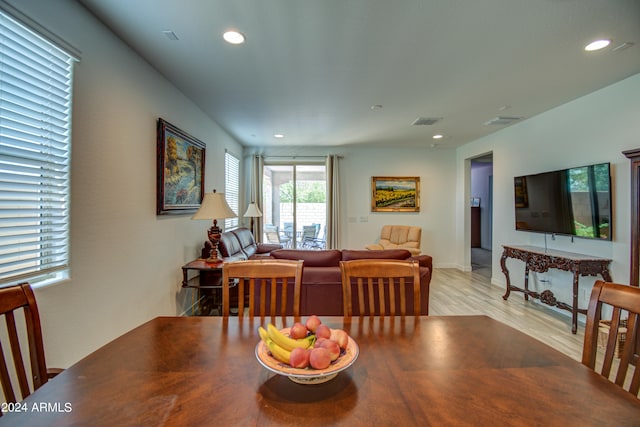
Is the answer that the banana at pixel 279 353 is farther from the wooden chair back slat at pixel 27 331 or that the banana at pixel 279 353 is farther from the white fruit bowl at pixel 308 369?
the wooden chair back slat at pixel 27 331

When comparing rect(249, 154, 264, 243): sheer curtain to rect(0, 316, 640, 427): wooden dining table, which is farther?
rect(249, 154, 264, 243): sheer curtain

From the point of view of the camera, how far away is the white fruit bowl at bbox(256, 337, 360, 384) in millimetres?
807

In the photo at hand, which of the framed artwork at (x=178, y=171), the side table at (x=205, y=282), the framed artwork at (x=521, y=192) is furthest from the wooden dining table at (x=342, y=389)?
the framed artwork at (x=521, y=192)

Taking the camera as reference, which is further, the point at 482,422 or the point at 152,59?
the point at 152,59

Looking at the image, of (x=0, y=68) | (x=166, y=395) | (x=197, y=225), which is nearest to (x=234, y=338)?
(x=166, y=395)

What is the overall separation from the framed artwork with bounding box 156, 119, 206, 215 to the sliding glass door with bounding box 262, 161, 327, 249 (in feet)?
8.82

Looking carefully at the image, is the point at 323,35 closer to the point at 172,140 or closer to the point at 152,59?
the point at 152,59

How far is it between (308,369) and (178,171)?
2967mm

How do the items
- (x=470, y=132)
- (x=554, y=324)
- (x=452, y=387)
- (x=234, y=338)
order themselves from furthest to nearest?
(x=470, y=132) → (x=554, y=324) → (x=234, y=338) → (x=452, y=387)

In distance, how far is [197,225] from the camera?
3820 millimetres

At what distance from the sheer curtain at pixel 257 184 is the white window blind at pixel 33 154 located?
4.28 metres

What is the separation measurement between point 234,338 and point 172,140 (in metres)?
2.61

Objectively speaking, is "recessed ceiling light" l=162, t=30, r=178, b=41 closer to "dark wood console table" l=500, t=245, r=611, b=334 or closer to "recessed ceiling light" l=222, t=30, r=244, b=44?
"recessed ceiling light" l=222, t=30, r=244, b=44

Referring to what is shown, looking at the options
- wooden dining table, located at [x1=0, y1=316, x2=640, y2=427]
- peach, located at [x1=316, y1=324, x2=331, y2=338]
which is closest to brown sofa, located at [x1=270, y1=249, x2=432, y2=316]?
wooden dining table, located at [x1=0, y1=316, x2=640, y2=427]
